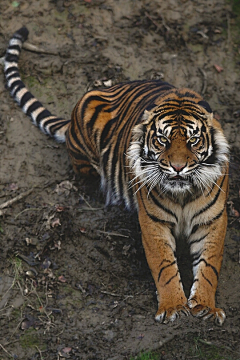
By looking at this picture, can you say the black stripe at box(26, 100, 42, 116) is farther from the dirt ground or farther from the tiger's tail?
the dirt ground

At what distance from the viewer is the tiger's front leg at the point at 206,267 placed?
4.49 m

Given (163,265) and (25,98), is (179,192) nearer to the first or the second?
(163,265)

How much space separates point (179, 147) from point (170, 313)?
1.28 meters

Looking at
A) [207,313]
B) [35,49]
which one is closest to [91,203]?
[207,313]

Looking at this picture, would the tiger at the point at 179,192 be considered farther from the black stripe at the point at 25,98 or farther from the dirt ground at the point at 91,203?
the black stripe at the point at 25,98

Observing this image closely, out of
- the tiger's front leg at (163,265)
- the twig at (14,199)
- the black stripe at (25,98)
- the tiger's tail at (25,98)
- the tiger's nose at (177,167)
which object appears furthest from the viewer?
the black stripe at (25,98)

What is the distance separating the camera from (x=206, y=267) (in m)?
4.75

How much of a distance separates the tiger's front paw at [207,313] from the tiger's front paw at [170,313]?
0.18 feet

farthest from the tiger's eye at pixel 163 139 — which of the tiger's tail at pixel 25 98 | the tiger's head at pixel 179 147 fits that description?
the tiger's tail at pixel 25 98

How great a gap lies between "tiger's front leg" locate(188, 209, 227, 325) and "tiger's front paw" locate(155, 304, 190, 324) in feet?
0.21

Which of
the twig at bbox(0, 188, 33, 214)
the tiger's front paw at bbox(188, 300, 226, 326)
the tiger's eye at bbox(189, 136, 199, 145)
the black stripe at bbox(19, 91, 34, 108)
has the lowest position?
the tiger's front paw at bbox(188, 300, 226, 326)

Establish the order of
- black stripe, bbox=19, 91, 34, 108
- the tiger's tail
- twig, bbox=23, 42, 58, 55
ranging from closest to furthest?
the tiger's tail < black stripe, bbox=19, 91, 34, 108 < twig, bbox=23, 42, 58, 55

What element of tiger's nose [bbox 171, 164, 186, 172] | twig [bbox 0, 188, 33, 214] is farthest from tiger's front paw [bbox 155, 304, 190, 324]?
twig [bbox 0, 188, 33, 214]

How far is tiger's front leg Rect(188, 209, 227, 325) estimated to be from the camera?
4.49m
